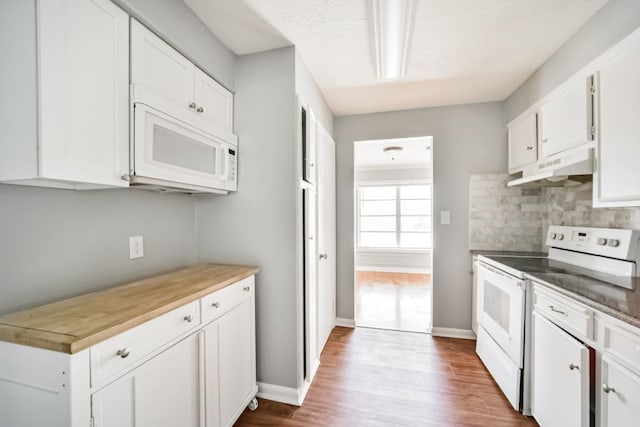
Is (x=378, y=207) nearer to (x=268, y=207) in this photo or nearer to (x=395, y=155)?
(x=395, y=155)

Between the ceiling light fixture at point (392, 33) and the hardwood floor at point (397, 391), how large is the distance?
8.19 feet

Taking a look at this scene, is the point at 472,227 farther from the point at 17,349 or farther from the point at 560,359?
the point at 17,349

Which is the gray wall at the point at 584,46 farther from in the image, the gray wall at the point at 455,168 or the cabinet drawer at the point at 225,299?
the cabinet drawer at the point at 225,299

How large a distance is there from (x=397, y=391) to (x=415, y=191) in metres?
4.81

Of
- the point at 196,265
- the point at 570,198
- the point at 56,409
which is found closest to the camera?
the point at 56,409

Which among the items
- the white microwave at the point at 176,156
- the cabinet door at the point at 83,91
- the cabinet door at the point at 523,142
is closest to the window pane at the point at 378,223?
the cabinet door at the point at 523,142

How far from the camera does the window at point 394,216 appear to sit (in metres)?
6.06

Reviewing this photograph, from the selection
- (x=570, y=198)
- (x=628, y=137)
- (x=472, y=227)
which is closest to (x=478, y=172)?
(x=472, y=227)

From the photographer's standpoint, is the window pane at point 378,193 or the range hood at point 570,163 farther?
the window pane at point 378,193

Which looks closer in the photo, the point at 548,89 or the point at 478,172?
the point at 548,89

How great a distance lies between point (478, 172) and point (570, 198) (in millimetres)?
801

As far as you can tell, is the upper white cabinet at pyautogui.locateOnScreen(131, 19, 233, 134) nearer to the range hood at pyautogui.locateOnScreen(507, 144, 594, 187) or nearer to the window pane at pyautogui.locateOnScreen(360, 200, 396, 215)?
the range hood at pyautogui.locateOnScreen(507, 144, 594, 187)

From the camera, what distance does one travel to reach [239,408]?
160cm

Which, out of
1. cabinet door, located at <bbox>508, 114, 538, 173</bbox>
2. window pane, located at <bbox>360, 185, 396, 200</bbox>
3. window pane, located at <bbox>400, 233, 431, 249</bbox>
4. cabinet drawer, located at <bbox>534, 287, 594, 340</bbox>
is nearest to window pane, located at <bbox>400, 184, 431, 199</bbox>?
window pane, located at <bbox>360, 185, 396, 200</bbox>
